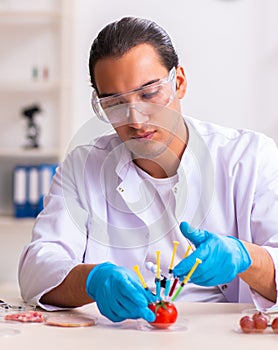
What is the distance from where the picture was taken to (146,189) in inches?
Result: 72.3

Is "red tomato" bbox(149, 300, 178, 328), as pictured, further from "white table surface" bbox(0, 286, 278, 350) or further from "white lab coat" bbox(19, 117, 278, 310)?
"white lab coat" bbox(19, 117, 278, 310)

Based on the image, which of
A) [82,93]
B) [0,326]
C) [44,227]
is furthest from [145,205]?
[82,93]

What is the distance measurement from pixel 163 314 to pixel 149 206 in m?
0.43

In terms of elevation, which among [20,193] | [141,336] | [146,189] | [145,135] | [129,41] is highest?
[129,41]

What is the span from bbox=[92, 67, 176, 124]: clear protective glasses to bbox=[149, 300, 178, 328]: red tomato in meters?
0.42

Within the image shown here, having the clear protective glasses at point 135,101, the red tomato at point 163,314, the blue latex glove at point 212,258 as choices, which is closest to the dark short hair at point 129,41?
the clear protective glasses at point 135,101

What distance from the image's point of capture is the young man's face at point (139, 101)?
5.22ft

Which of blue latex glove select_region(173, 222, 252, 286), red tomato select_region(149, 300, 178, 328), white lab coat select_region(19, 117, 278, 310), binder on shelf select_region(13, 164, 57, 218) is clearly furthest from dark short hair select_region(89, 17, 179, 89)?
binder on shelf select_region(13, 164, 57, 218)

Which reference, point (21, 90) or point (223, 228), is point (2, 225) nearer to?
point (21, 90)

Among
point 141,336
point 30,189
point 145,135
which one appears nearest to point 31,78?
point 30,189

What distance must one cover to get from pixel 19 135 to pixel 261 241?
231 centimetres

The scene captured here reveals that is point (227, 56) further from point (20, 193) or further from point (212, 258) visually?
point (212, 258)

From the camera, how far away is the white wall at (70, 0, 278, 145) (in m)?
3.75

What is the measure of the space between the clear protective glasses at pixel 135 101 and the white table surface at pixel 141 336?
45 cm
